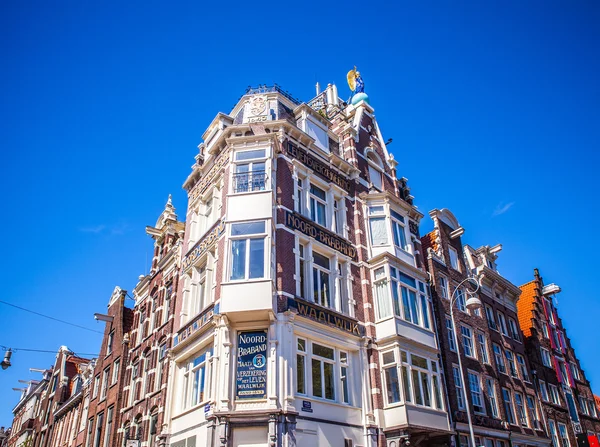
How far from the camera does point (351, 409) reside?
19.9 m

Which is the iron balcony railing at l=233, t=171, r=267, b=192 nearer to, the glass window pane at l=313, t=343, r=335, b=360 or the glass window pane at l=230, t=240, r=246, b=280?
the glass window pane at l=230, t=240, r=246, b=280

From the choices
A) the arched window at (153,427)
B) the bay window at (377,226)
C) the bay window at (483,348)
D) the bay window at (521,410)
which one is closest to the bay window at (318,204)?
the bay window at (377,226)

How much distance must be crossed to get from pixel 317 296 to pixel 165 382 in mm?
8752

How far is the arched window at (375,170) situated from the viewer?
1156 inches

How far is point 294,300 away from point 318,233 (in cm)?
436

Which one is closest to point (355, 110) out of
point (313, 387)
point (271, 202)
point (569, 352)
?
point (271, 202)

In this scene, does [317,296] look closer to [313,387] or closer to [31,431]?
[313,387]

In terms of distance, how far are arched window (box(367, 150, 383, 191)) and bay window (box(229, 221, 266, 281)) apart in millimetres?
10402

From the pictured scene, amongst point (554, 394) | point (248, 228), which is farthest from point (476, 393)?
point (248, 228)

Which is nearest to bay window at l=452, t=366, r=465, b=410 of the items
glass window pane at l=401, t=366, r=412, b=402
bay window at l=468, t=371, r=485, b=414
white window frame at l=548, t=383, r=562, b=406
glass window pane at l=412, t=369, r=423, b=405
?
bay window at l=468, t=371, r=485, b=414

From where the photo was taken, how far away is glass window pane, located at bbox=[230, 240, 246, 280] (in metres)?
20.0

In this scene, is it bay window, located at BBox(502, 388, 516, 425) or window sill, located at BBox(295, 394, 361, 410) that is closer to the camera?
window sill, located at BBox(295, 394, 361, 410)

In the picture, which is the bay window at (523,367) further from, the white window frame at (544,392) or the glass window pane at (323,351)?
the glass window pane at (323,351)

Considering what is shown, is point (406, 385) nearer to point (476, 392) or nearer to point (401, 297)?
point (401, 297)
